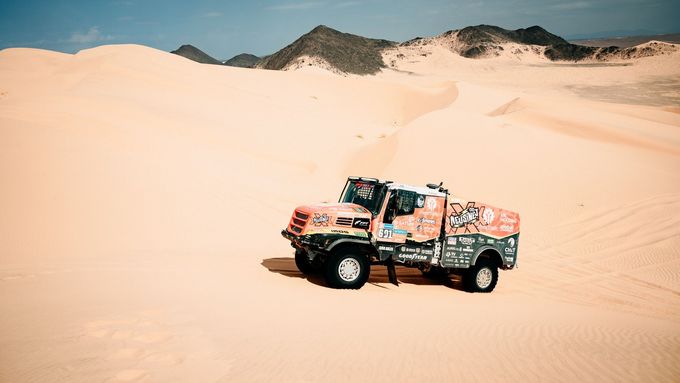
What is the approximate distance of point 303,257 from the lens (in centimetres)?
1171

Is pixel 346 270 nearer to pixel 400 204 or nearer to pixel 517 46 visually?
pixel 400 204

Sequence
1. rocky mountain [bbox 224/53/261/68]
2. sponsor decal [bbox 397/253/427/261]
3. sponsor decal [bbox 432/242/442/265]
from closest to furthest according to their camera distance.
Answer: sponsor decal [bbox 397/253/427/261], sponsor decal [bbox 432/242/442/265], rocky mountain [bbox 224/53/261/68]

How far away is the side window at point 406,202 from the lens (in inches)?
430

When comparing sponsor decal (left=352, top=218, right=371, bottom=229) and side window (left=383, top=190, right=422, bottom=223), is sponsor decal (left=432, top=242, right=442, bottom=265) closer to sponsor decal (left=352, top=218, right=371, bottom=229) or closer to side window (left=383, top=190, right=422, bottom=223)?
side window (left=383, top=190, right=422, bottom=223)

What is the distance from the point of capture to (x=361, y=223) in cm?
1060

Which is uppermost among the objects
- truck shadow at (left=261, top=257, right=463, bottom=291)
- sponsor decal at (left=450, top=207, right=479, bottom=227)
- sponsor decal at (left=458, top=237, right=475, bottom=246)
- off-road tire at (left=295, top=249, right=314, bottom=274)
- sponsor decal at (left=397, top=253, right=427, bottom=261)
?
sponsor decal at (left=450, top=207, right=479, bottom=227)

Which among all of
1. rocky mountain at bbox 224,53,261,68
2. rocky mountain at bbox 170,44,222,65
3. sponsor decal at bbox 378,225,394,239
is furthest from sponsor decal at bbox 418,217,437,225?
rocky mountain at bbox 224,53,261,68

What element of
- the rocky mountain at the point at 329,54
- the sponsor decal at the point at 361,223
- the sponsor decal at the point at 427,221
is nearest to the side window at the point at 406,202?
the sponsor decal at the point at 427,221

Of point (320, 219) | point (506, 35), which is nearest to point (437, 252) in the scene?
point (320, 219)

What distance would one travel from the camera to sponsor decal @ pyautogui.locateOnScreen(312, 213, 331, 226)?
1036 cm

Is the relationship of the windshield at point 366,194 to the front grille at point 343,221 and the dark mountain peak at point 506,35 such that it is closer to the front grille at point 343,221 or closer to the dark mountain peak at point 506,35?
the front grille at point 343,221

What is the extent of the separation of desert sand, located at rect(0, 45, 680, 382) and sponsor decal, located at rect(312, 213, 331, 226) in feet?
4.58

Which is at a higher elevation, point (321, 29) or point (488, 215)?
point (321, 29)

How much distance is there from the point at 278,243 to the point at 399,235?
578cm
